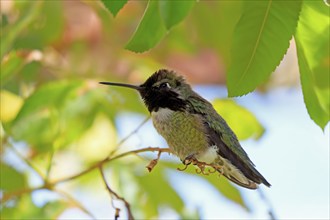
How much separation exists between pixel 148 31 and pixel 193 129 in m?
0.48

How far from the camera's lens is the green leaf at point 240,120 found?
2889 mm

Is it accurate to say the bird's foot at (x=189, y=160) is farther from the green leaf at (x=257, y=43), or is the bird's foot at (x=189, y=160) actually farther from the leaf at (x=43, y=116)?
the leaf at (x=43, y=116)

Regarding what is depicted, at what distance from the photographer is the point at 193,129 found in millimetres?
2365

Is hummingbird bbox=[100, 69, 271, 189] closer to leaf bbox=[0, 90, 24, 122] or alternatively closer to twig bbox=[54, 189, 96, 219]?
twig bbox=[54, 189, 96, 219]

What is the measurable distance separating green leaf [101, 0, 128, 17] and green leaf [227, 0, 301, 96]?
0.29 metres

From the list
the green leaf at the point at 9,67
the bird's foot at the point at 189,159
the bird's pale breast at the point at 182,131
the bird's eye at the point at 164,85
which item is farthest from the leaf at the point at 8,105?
the bird's foot at the point at 189,159

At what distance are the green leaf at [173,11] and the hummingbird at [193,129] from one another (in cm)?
54

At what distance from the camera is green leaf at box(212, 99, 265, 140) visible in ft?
9.48

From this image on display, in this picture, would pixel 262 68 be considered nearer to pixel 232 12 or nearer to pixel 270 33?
pixel 270 33

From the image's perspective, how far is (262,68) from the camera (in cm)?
197

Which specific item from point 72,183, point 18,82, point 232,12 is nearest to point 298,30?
point 232,12

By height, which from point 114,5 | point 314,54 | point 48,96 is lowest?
point 48,96

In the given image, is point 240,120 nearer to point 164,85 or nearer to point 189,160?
point 164,85

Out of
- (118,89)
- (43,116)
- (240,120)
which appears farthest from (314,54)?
(118,89)
